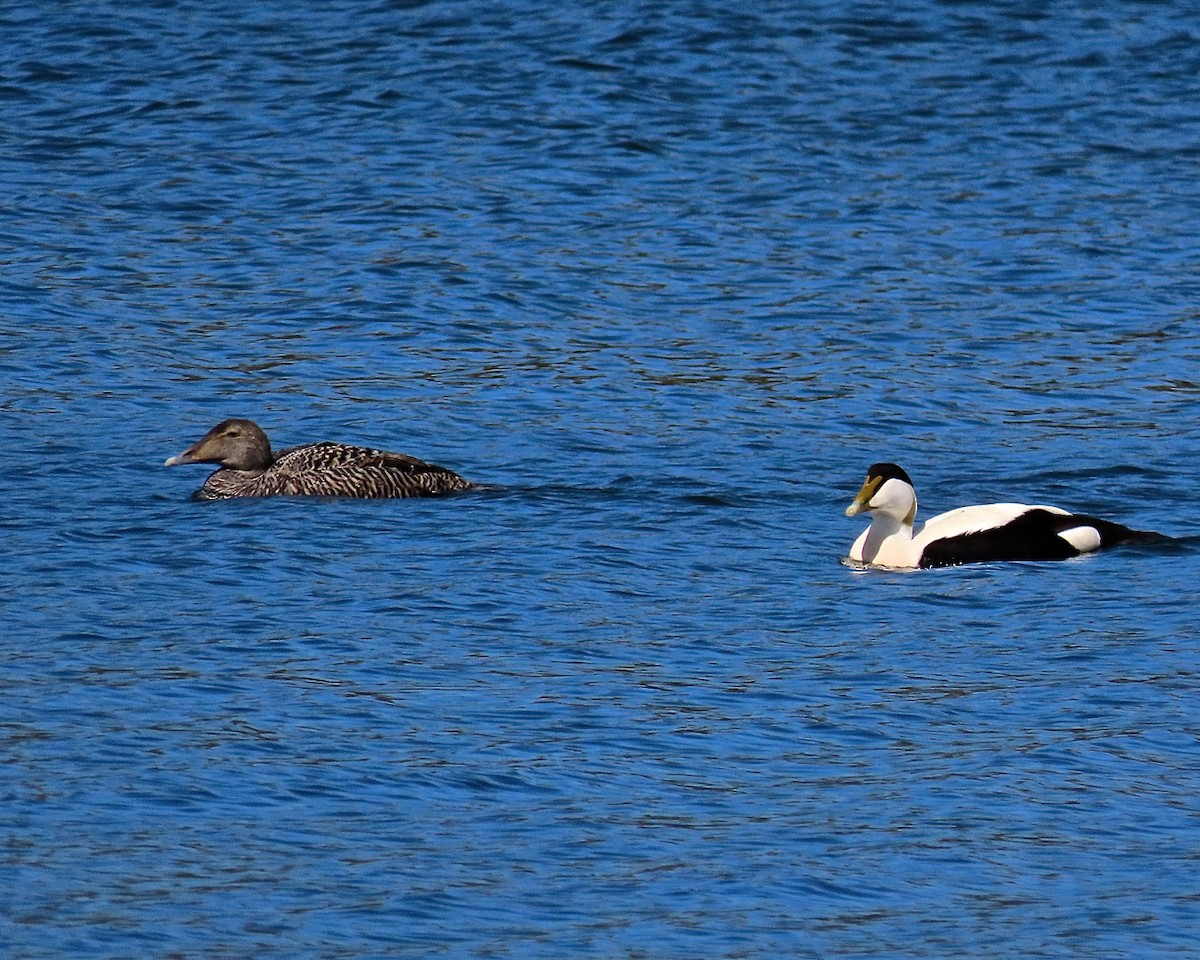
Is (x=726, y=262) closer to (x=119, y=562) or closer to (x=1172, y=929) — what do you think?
(x=119, y=562)

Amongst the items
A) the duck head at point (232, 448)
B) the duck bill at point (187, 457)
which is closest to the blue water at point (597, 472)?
the duck bill at point (187, 457)

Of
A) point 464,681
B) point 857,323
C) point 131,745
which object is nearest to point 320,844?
point 131,745

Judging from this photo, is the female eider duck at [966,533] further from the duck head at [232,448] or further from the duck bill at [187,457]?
the duck bill at [187,457]

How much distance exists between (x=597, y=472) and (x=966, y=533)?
2661mm

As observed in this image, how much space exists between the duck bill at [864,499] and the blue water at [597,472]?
1.16 feet

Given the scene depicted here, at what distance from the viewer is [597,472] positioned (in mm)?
13992

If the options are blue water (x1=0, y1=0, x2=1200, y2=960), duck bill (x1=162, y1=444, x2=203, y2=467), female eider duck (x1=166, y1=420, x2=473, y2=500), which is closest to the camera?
blue water (x1=0, y1=0, x2=1200, y2=960)

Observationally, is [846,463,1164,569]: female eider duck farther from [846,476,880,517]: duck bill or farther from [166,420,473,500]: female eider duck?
[166,420,473,500]: female eider duck

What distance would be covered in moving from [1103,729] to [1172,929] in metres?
1.98

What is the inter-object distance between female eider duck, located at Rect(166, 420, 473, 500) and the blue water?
23cm

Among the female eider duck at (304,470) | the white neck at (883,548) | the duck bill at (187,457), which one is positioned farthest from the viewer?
the duck bill at (187,457)

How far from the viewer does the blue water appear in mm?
7656

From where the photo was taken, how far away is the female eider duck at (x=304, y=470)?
44.8ft

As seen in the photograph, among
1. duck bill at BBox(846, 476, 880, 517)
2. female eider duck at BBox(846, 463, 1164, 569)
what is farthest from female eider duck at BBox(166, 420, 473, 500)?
female eider duck at BBox(846, 463, 1164, 569)
